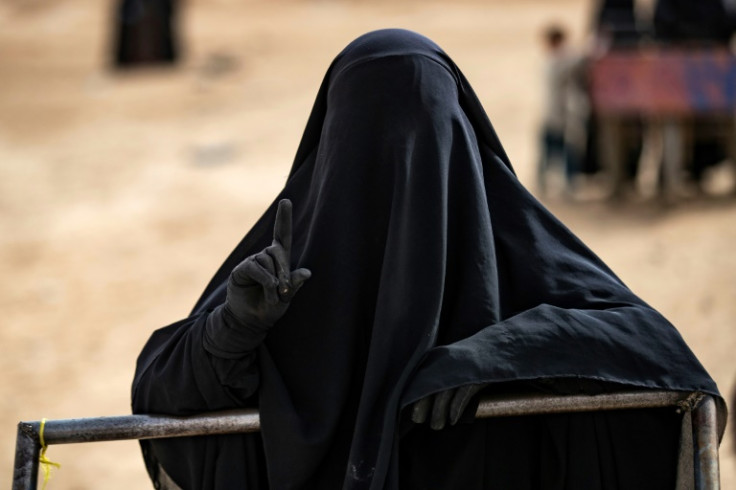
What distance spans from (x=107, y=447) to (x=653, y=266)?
383 centimetres

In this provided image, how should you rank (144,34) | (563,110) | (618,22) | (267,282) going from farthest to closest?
(144,34) < (618,22) < (563,110) < (267,282)

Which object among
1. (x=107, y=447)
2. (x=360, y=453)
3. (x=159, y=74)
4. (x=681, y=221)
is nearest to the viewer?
(x=360, y=453)

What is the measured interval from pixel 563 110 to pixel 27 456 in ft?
28.4

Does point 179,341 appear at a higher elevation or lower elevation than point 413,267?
lower

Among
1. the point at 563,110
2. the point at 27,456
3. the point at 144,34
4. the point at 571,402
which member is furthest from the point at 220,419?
the point at 144,34

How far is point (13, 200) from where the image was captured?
38.9ft

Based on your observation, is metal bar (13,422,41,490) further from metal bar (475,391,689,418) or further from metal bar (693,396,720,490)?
metal bar (693,396,720,490)

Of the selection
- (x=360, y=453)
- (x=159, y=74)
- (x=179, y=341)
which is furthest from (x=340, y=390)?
(x=159, y=74)

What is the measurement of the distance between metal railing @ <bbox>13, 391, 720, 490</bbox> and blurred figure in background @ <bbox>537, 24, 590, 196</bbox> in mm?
8210

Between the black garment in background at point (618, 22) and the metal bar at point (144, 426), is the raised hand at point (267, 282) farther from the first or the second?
the black garment in background at point (618, 22)

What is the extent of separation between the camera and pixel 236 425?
2084 millimetres

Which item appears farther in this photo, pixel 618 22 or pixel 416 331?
pixel 618 22

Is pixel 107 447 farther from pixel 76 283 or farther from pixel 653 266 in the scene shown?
pixel 653 266

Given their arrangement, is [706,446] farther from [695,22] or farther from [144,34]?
[144,34]
